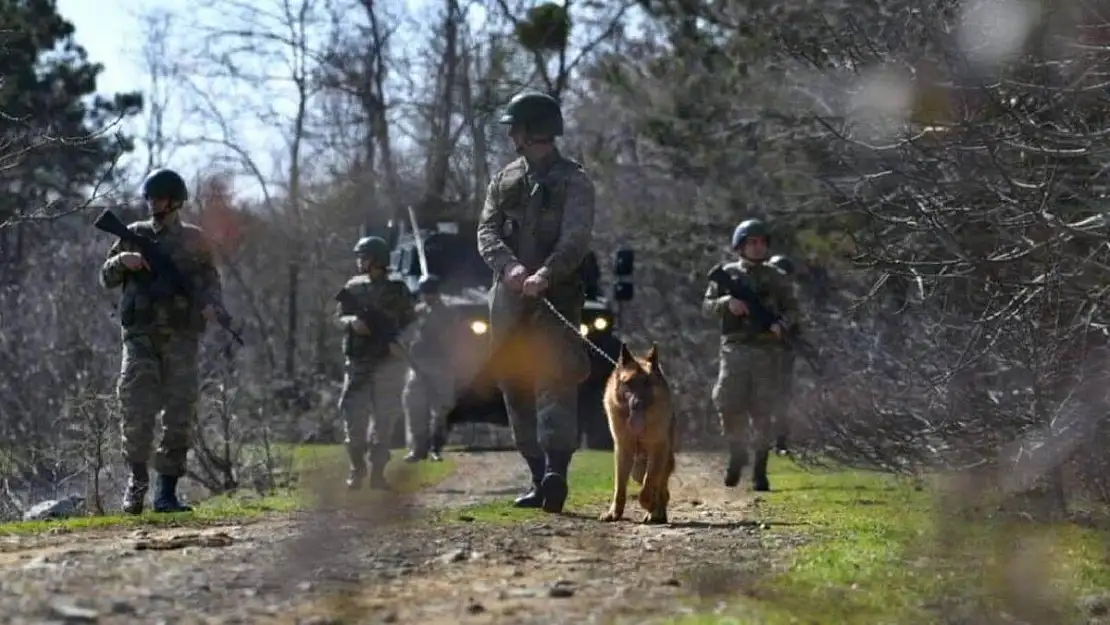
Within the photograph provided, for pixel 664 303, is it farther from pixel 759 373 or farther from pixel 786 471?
pixel 759 373

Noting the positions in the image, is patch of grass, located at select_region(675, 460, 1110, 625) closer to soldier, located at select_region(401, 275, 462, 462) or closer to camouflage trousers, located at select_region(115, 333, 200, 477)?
camouflage trousers, located at select_region(115, 333, 200, 477)

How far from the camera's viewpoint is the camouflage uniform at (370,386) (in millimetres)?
14492

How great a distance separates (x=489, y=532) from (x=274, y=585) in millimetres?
2181

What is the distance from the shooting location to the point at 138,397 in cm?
1076

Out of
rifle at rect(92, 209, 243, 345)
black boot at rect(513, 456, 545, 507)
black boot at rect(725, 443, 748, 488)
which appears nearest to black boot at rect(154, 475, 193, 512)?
rifle at rect(92, 209, 243, 345)

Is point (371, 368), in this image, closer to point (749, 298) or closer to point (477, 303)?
point (749, 298)

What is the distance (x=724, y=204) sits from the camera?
25984 mm

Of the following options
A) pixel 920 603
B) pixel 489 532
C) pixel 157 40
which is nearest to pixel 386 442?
pixel 489 532

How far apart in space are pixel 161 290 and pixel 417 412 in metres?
9.56

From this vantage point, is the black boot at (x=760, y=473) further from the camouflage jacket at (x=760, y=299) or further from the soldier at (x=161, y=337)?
the soldier at (x=161, y=337)

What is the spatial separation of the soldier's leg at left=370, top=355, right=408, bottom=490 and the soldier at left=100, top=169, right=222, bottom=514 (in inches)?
136

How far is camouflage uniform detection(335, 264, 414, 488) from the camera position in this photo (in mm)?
14492

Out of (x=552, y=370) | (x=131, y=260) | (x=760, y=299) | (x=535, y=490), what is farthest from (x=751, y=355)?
(x=131, y=260)

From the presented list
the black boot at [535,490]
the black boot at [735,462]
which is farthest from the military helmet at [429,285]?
the black boot at [535,490]
